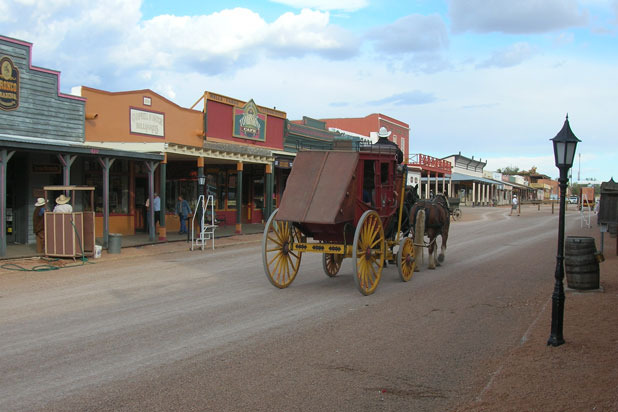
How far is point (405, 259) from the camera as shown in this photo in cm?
1103

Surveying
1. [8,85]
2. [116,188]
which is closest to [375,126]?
[116,188]

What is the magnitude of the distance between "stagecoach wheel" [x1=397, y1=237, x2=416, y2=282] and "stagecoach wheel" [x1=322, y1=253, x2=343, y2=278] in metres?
1.29

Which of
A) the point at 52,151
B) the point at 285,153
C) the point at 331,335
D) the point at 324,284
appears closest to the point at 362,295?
the point at 324,284

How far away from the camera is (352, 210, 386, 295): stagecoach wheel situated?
921cm

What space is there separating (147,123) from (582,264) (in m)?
15.3

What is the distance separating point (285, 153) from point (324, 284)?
15.6m

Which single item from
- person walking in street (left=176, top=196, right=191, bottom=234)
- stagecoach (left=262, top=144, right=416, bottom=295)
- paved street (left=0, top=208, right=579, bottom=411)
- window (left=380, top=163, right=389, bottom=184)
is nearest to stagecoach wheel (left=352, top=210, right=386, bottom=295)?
stagecoach (left=262, top=144, right=416, bottom=295)

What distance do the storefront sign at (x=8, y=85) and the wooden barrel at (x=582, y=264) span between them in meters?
14.8

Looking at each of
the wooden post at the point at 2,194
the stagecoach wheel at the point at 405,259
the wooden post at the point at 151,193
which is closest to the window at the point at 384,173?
the stagecoach wheel at the point at 405,259

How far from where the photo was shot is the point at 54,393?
16.2 feet

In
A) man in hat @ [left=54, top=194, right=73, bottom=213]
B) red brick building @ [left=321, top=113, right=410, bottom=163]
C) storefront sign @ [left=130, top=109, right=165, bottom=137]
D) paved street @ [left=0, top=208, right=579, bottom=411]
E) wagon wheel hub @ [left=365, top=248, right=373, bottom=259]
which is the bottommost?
paved street @ [left=0, top=208, right=579, bottom=411]

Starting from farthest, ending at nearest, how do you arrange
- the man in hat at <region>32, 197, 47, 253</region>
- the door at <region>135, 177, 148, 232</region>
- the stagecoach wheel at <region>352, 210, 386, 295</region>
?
the door at <region>135, 177, 148, 232</region>
the man in hat at <region>32, 197, 47, 253</region>
the stagecoach wheel at <region>352, 210, 386, 295</region>

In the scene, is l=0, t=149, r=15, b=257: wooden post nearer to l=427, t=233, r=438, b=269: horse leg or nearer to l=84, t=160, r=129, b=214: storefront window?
l=84, t=160, r=129, b=214: storefront window

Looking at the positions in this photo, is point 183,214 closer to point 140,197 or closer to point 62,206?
point 140,197
